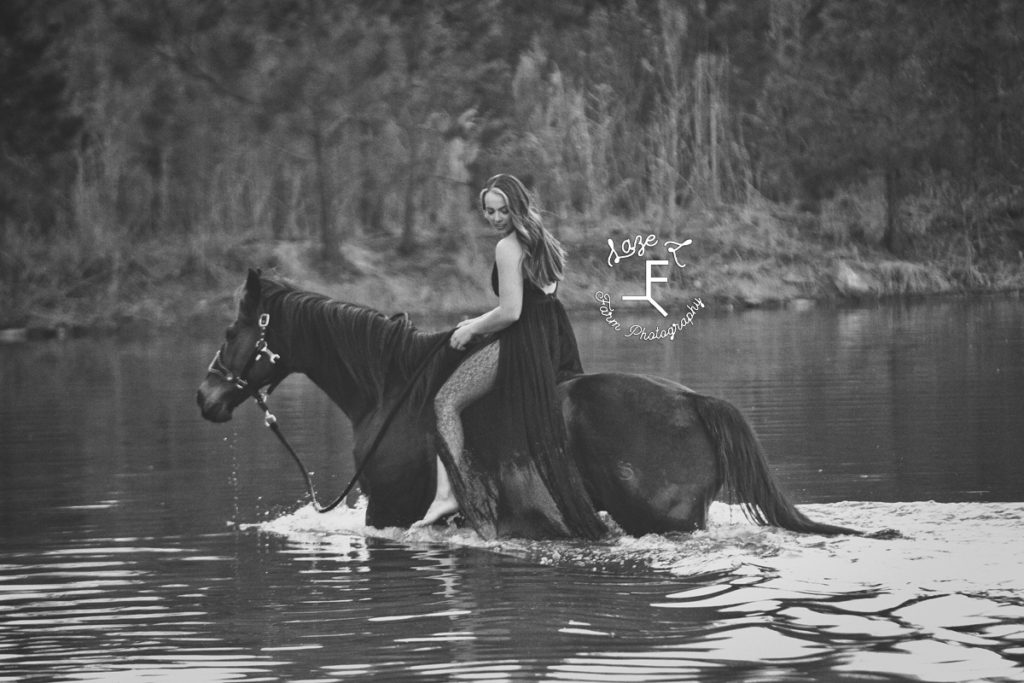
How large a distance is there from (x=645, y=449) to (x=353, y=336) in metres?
1.70

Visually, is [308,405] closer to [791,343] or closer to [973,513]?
[791,343]

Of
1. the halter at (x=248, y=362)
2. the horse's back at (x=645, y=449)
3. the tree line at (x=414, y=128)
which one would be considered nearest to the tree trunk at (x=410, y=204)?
the tree line at (x=414, y=128)

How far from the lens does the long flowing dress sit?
6.75 meters

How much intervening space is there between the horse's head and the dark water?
29.3 inches

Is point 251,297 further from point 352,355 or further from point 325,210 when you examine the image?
point 325,210

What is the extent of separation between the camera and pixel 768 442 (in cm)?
1093

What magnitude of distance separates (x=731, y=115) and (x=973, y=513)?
3345cm

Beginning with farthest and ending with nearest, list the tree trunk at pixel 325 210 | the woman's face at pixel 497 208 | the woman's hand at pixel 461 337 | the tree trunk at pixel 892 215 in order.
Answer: the tree trunk at pixel 892 215
the tree trunk at pixel 325 210
the woman's hand at pixel 461 337
the woman's face at pixel 497 208

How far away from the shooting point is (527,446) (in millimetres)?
6816

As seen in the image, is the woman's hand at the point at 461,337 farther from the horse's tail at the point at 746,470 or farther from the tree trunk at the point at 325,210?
the tree trunk at the point at 325,210

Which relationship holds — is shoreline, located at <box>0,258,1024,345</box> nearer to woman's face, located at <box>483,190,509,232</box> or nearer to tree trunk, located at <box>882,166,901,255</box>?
tree trunk, located at <box>882,166,901,255</box>

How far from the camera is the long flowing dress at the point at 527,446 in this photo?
22.1ft

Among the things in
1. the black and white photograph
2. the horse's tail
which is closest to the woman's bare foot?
the black and white photograph

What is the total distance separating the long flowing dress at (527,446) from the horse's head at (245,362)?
121cm
